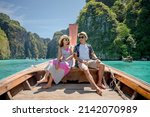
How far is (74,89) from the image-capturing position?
173 inches

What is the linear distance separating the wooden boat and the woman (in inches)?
6.9

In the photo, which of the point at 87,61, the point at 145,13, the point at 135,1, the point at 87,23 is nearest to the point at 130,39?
the point at 145,13

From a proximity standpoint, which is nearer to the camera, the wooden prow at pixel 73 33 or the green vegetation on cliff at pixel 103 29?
the wooden prow at pixel 73 33

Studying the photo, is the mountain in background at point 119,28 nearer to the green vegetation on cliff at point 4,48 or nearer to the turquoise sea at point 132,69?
the turquoise sea at point 132,69

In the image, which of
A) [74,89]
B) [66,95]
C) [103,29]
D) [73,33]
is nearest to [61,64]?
[74,89]

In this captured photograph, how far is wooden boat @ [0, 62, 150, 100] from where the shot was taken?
348 centimetres

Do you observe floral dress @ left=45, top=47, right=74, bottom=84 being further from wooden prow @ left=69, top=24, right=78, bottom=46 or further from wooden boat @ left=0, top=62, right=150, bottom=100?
wooden prow @ left=69, top=24, right=78, bottom=46

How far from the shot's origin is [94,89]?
425cm

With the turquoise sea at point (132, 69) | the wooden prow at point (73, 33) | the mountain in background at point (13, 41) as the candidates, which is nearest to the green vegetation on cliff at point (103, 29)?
the turquoise sea at point (132, 69)

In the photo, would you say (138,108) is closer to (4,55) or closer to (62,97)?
(62,97)

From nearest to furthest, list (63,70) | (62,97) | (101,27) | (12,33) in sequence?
(62,97)
(63,70)
(101,27)
(12,33)

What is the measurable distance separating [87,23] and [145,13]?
1695cm

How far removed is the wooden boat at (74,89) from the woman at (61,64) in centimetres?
18

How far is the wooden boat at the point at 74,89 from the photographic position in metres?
3.48
